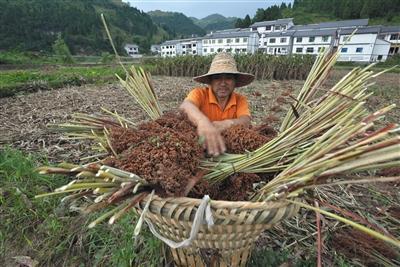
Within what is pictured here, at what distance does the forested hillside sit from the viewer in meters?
45.4

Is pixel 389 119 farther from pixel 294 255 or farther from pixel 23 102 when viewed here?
pixel 23 102

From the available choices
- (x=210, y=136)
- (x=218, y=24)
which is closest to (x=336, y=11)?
(x=210, y=136)

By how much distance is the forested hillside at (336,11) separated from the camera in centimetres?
4544

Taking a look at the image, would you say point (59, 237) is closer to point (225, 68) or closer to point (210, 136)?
point (210, 136)

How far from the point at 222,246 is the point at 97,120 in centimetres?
A: 85

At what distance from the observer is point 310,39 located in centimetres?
3322

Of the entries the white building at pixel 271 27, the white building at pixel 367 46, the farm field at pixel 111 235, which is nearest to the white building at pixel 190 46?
the white building at pixel 271 27

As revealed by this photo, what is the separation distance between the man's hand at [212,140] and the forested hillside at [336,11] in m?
57.4

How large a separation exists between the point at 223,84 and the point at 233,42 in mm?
41545

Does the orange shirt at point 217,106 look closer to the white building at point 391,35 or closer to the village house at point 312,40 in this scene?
the village house at point 312,40

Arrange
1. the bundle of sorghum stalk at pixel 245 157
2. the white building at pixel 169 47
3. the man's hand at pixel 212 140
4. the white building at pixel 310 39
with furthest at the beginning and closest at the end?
the white building at pixel 169 47
the white building at pixel 310 39
the man's hand at pixel 212 140
the bundle of sorghum stalk at pixel 245 157

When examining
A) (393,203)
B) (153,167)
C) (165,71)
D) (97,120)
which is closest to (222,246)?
(153,167)

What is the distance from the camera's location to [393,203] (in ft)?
5.93

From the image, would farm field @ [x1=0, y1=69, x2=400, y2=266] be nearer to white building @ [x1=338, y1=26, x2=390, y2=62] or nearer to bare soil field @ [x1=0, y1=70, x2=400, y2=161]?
bare soil field @ [x1=0, y1=70, x2=400, y2=161]
